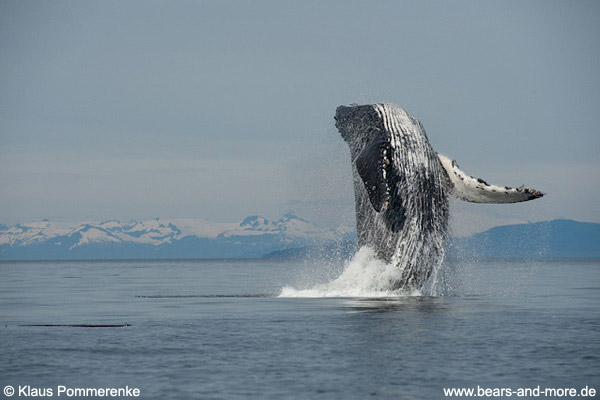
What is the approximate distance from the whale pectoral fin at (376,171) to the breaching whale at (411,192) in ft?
0.99

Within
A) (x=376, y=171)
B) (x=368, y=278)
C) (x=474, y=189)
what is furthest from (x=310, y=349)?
(x=474, y=189)

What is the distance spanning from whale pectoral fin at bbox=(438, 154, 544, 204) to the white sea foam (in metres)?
2.23

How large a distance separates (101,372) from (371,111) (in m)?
10.2

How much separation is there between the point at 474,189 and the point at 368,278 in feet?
10.2

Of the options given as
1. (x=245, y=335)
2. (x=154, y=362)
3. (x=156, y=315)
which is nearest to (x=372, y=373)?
(x=154, y=362)

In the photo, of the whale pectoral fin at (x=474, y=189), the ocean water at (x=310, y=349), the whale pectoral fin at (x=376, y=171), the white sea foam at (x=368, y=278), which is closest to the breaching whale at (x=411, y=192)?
the whale pectoral fin at (x=474, y=189)

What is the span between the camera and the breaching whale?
16.9m

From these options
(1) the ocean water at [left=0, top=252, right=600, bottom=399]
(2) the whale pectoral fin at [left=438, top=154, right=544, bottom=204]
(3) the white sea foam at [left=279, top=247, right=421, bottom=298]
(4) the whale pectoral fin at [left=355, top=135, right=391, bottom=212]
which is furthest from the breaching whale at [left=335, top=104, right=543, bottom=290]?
(1) the ocean water at [left=0, top=252, right=600, bottom=399]

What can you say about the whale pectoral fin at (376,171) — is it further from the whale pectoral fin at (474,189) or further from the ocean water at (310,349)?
the whale pectoral fin at (474,189)

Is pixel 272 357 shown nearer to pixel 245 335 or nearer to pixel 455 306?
pixel 245 335

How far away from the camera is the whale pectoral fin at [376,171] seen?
50.2 ft

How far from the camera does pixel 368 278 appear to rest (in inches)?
722

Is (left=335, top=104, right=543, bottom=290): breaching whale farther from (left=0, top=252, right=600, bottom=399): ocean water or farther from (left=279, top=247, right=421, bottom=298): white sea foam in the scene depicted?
(left=0, top=252, right=600, bottom=399): ocean water

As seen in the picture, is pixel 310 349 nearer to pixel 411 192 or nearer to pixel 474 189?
pixel 411 192
